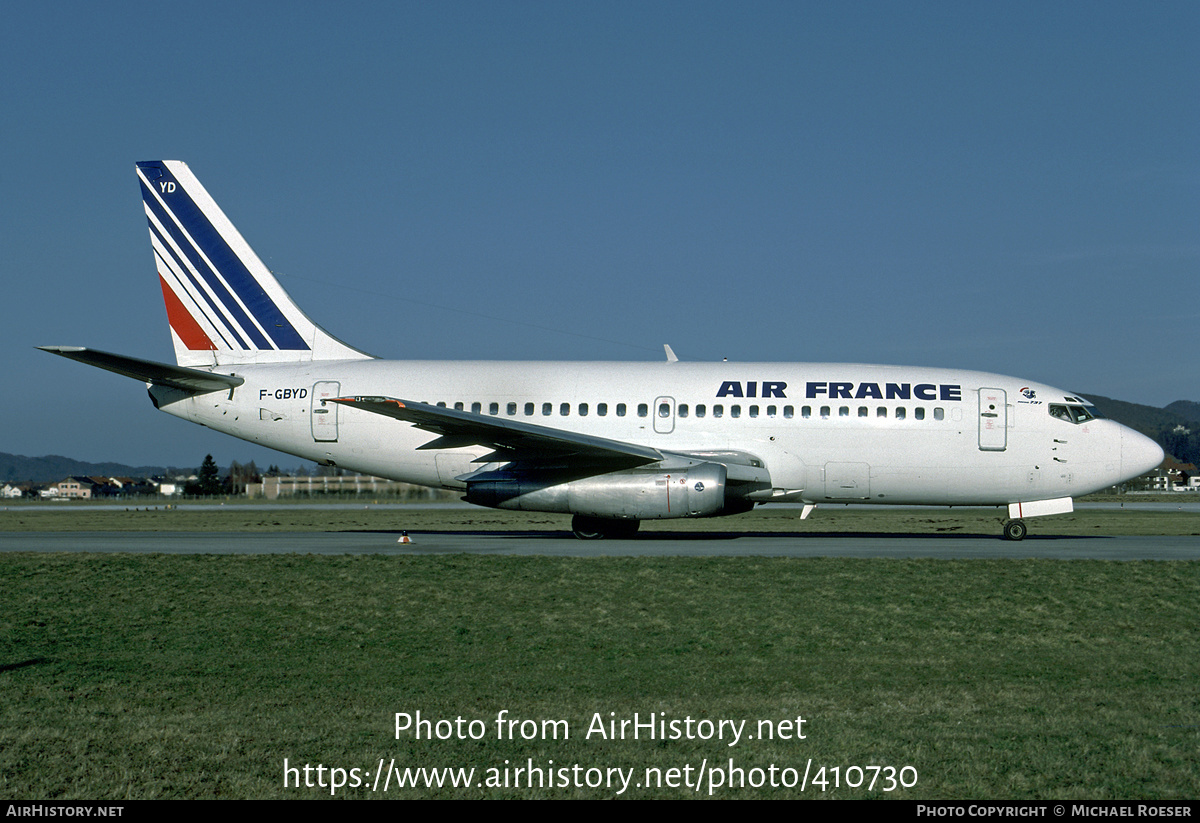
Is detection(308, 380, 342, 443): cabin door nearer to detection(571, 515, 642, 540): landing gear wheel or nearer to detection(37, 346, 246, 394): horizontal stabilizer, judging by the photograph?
detection(37, 346, 246, 394): horizontal stabilizer

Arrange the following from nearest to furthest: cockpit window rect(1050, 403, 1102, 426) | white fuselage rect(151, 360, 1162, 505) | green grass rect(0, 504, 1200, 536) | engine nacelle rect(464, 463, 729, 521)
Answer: engine nacelle rect(464, 463, 729, 521)
white fuselage rect(151, 360, 1162, 505)
cockpit window rect(1050, 403, 1102, 426)
green grass rect(0, 504, 1200, 536)

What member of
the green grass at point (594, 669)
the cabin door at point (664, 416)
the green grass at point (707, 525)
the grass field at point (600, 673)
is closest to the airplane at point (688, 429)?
the cabin door at point (664, 416)

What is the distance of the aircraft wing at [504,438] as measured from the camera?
20.1 metres

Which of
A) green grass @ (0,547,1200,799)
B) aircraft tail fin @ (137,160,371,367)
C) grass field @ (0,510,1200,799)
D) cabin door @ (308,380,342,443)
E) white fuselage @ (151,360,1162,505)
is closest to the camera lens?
grass field @ (0,510,1200,799)

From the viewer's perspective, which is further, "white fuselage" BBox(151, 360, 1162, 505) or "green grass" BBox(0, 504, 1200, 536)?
"green grass" BBox(0, 504, 1200, 536)

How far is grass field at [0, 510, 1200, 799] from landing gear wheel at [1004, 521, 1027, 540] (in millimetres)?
6906

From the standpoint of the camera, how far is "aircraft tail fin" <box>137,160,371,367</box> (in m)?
25.1

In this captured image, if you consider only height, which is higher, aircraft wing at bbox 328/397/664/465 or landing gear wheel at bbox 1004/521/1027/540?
aircraft wing at bbox 328/397/664/465

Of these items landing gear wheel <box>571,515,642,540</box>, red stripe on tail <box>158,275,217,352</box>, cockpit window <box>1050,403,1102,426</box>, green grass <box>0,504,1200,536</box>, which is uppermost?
red stripe on tail <box>158,275,217,352</box>

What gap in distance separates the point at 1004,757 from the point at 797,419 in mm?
16899

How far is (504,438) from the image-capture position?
69.5 feet

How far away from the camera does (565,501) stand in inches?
834

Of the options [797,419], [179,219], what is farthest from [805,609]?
[179,219]

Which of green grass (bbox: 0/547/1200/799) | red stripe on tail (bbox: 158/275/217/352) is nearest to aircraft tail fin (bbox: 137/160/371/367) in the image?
red stripe on tail (bbox: 158/275/217/352)
